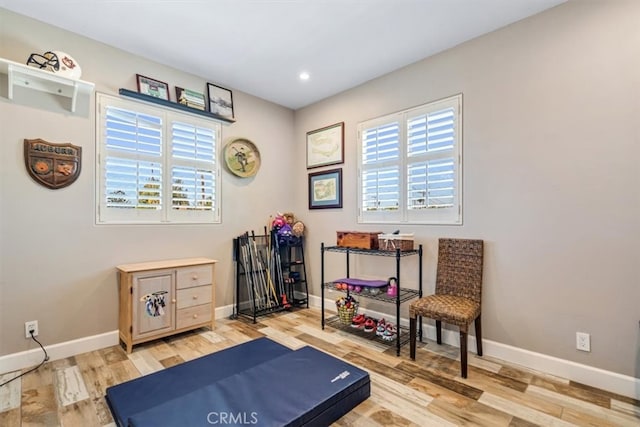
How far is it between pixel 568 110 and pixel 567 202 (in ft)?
2.37

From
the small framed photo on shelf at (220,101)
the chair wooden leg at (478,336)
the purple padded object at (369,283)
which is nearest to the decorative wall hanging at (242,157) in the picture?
the small framed photo on shelf at (220,101)

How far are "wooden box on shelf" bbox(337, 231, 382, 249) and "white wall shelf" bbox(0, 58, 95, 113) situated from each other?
2.84m

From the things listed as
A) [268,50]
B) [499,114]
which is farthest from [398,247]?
[268,50]

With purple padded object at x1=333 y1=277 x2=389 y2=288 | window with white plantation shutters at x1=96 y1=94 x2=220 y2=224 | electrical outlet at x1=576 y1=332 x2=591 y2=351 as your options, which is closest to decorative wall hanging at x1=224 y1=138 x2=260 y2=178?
window with white plantation shutters at x1=96 y1=94 x2=220 y2=224

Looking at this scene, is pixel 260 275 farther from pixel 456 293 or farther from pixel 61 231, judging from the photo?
pixel 456 293

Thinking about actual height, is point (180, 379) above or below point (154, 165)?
below

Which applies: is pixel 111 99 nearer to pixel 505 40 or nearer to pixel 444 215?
pixel 444 215

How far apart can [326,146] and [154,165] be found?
2.13 meters

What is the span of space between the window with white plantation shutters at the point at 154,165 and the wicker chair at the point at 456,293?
8.56 ft

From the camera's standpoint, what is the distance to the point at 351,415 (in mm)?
1925

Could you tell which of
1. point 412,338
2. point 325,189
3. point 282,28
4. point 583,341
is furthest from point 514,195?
point 282,28

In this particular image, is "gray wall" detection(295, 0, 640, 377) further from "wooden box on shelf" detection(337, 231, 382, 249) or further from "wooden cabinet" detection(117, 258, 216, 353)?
"wooden cabinet" detection(117, 258, 216, 353)

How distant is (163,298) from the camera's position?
9.80 ft

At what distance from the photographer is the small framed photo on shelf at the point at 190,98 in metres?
3.43
